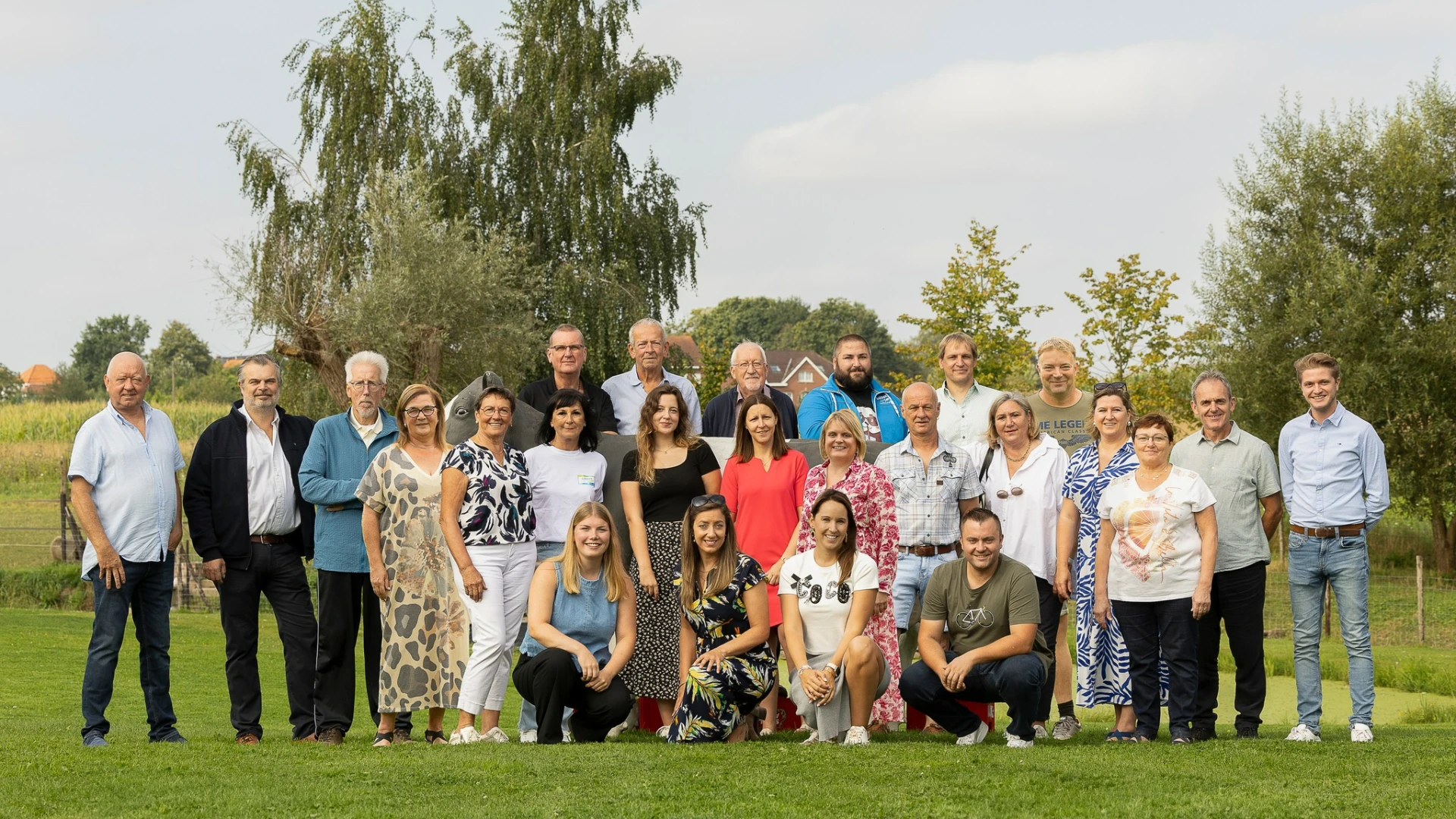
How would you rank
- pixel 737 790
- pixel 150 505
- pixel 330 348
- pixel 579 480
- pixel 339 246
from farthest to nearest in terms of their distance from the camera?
pixel 339 246 < pixel 330 348 < pixel 579 480 < pixel 150 505 < pixel 737 790

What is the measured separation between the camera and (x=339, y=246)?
2725 cm

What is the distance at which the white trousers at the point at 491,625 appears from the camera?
7129 millimetres

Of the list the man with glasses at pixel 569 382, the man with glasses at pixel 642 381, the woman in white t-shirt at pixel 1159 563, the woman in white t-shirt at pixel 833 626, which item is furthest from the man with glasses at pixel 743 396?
the woman in white t-shirt at pixel 1159 563

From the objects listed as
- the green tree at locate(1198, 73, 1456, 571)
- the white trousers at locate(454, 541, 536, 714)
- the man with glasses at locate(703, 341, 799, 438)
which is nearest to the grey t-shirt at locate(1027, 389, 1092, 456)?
the man with glasses at locate(703, 341, 799, 438)

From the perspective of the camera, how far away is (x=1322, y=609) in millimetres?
7289

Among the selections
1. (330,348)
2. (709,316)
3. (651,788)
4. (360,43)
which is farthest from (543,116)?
(709,316)

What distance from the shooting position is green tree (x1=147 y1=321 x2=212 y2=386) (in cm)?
8500

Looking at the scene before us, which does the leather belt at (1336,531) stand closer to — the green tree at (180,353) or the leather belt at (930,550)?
the leather belt at (930,550)

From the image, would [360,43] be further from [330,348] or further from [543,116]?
[330,348]

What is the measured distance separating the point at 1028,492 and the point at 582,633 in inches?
104

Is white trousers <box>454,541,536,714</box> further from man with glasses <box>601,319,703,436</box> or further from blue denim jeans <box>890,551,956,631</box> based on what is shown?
blue denim jeans <box>890,551,956,631</box>

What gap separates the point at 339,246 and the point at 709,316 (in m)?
74.8

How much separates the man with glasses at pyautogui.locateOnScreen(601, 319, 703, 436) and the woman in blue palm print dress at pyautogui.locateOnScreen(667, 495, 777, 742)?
4.44ft

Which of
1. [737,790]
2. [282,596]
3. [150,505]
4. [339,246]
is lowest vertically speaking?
[737,790]
